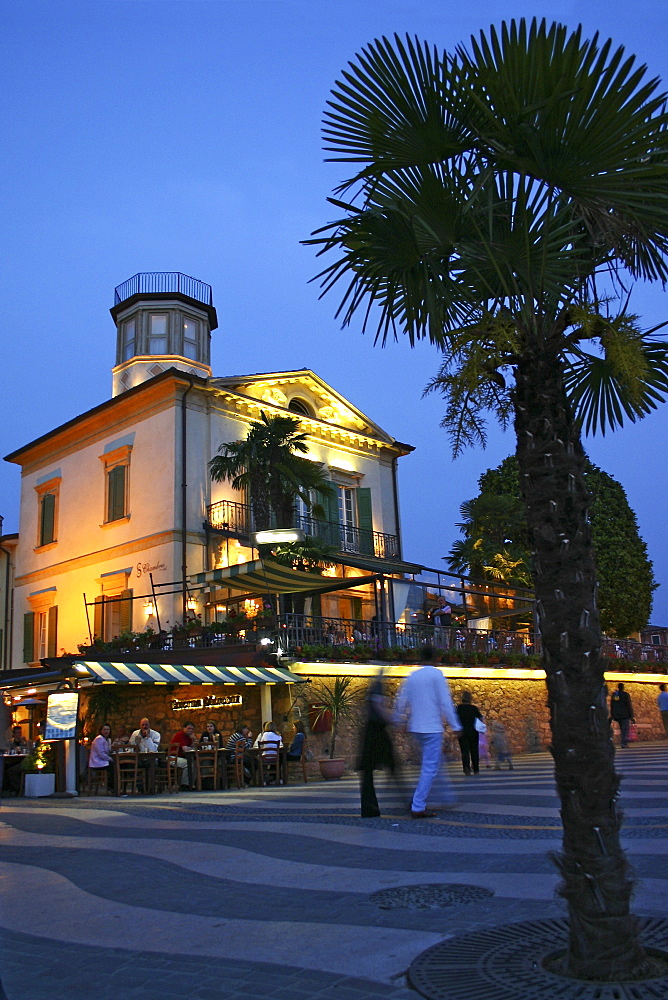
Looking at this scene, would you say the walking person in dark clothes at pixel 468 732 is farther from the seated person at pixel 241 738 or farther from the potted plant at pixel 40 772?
the potted plant at pixel 40 772

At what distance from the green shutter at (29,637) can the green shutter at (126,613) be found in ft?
17.2

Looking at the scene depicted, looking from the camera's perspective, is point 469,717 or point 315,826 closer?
point 315,826

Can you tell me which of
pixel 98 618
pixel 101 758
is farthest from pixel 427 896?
pixel 98 618

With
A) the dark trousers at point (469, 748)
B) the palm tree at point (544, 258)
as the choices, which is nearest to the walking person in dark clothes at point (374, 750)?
the palm tree at point (544, 258)

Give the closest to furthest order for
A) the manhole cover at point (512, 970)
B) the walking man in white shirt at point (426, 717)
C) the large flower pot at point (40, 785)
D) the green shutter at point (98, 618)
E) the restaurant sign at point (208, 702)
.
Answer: the manhole cover at point (512, 970) < the walking man in white shirt at point (426, 717) < the large flower pot at point (40, 785) < the restaurant sign at point (208, 702) < the green shutter at point (98, 618)

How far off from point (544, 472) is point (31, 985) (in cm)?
302

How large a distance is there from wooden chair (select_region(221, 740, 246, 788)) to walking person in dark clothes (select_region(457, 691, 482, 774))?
3736 mm

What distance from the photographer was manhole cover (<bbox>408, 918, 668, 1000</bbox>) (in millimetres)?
3129

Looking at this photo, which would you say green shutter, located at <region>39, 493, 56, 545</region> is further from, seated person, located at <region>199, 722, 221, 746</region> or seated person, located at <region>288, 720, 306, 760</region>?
seated person, located at <region>288, 720, 306, 760</region>

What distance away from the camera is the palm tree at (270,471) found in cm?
2378

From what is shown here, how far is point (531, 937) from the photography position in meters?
3.80

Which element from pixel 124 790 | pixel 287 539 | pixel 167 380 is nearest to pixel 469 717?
pixel 124 790

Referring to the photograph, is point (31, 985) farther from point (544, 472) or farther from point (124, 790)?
point (124, 790)

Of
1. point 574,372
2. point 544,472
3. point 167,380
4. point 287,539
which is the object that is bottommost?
point 544,472
